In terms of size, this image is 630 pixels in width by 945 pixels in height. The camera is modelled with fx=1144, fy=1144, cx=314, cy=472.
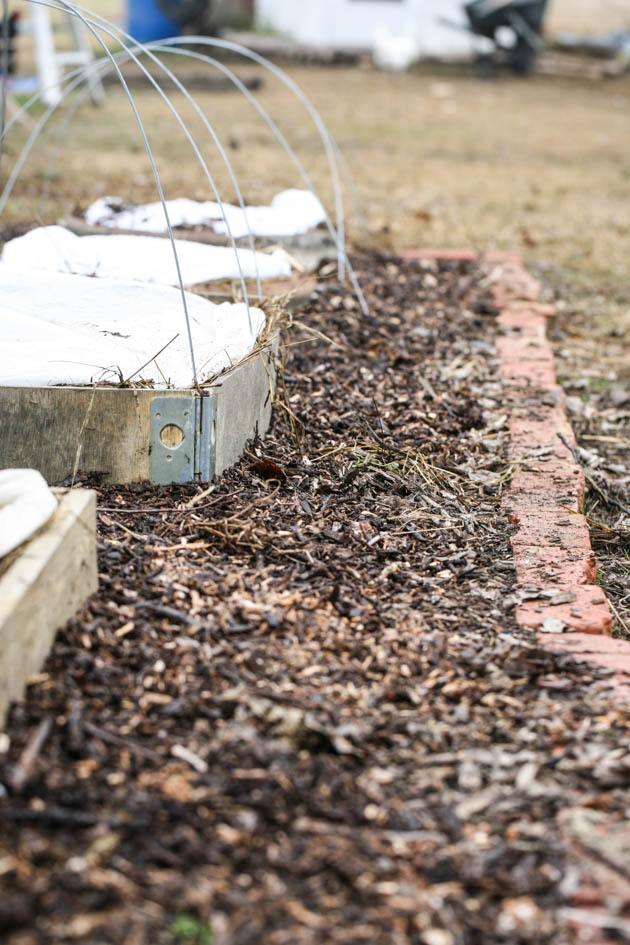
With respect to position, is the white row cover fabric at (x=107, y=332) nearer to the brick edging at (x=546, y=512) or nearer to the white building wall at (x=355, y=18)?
the brick edging at (x=546, y=512)

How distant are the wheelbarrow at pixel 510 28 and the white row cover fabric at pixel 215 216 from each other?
33.4 ft

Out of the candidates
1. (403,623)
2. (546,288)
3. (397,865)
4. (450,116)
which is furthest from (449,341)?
(450,116)

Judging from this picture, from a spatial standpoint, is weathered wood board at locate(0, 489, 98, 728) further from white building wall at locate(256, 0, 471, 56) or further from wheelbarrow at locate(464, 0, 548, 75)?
white building wall at locate(256, 0, 471, 56)

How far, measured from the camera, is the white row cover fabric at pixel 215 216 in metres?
5.34

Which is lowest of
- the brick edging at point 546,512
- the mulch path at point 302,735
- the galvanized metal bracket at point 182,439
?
the brick edging at point 546,512

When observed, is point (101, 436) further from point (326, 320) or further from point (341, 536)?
point (326, 320)

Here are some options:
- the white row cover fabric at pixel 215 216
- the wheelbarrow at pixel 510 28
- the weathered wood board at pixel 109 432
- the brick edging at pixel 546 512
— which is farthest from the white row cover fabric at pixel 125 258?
the wheelbarrow at pixel 510 28

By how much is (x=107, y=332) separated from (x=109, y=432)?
1.82 feet

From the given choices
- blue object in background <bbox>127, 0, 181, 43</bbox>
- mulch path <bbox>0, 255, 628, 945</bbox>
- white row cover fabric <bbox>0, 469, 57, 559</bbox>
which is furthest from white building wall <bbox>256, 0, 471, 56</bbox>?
white row cover fabric <bbox>0, 469, 57, 559</bbox>

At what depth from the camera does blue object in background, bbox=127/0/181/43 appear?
1488 cm

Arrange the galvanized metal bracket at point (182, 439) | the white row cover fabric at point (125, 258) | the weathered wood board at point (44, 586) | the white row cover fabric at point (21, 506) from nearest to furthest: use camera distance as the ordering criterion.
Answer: the weathered wood board at point (44, 586) → the white row cover fabric at point (21, 506) → the galvanized metal bracket at point (182, 439) → the white row cover fabric at point (125, 258)

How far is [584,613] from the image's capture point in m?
2.89

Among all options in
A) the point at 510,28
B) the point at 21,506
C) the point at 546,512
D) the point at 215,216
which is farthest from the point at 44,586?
the point at 510,28

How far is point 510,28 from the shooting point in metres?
15.4
